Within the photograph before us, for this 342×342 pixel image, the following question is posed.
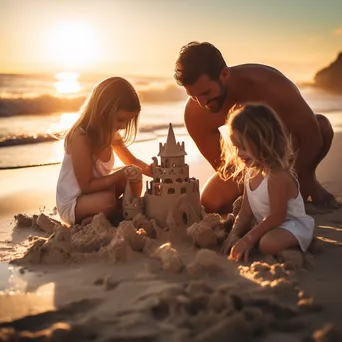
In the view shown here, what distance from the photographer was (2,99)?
11.6 metres

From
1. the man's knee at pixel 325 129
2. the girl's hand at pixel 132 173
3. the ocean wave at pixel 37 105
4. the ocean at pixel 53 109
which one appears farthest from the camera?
the ocean wave at pixel 37 105

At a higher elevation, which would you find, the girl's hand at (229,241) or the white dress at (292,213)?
the white dress at (292,213)

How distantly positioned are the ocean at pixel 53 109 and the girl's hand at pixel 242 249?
2.12 meters

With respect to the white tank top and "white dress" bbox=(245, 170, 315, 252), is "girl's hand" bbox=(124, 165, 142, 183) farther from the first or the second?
"white dress" bbox=(245, 170, 315, 252)

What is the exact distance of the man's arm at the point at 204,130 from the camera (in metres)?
4.73

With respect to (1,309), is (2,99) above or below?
above

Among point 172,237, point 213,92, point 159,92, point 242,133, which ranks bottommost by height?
point 172,237

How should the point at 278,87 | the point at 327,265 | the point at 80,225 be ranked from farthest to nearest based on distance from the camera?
the point at 278,87 → the point at 80,225 → the point at 327,265

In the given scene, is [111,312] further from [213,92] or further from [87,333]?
[213,92]

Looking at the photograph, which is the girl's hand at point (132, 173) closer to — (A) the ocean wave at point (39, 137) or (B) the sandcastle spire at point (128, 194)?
(B) the sandcastle spire at point (128, 194)

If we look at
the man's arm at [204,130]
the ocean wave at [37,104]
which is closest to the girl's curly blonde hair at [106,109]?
the man's arm at [204,130]

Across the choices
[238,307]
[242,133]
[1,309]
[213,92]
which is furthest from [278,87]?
[1,309]

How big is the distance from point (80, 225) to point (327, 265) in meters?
1.64

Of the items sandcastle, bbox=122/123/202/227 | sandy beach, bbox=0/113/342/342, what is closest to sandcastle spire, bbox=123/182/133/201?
sandcastle, bbox=122/123/202/227
